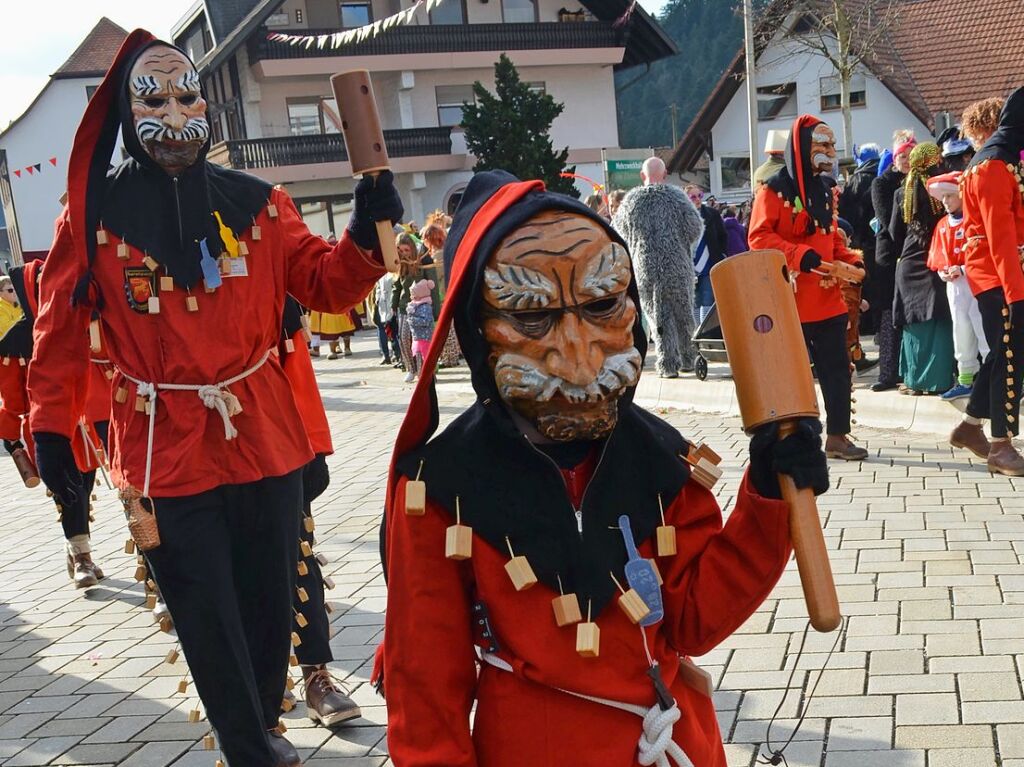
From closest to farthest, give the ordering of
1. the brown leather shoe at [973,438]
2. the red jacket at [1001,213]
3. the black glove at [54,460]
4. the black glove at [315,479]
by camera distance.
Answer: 1. the black glove at [54,460]
2. the black glove at [315,479]
3. the red jacket at [1001,213]
4. the brown leather shoe at [973,438]

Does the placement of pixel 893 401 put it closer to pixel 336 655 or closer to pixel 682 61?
pixel 336 655

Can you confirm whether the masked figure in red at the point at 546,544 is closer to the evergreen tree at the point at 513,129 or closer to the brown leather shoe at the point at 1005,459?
the brown leather shoe at the point at 1005,459

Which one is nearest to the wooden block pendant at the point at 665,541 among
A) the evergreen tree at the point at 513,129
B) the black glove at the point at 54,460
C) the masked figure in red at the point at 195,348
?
the masked figure in red at the point at 195,348

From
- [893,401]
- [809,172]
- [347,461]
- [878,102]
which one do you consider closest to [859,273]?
[809,172]

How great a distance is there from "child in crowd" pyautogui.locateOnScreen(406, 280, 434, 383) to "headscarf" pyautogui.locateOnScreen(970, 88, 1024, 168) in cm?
800

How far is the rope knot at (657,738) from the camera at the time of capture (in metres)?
2.18

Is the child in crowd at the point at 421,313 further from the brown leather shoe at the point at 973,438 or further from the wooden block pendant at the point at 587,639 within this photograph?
the wooden block pendant at the point at 587,639

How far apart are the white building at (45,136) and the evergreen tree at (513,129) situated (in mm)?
24927

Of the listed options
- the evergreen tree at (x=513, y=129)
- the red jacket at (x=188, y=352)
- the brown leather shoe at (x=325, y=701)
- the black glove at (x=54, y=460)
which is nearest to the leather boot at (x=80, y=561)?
the brown leather shoe at (x=325, y=701)

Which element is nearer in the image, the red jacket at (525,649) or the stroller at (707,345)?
the red jacket at (525,649)

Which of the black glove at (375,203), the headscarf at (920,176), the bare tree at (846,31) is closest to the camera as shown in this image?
the black glove at (375,203)

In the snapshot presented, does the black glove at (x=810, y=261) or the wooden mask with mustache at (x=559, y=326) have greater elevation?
the wooden mask with mustache at (x=559, y=326)

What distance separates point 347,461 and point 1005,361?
526cm

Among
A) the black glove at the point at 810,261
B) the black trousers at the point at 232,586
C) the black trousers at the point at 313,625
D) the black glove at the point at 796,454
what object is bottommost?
the black trousers at the point at 313,625
